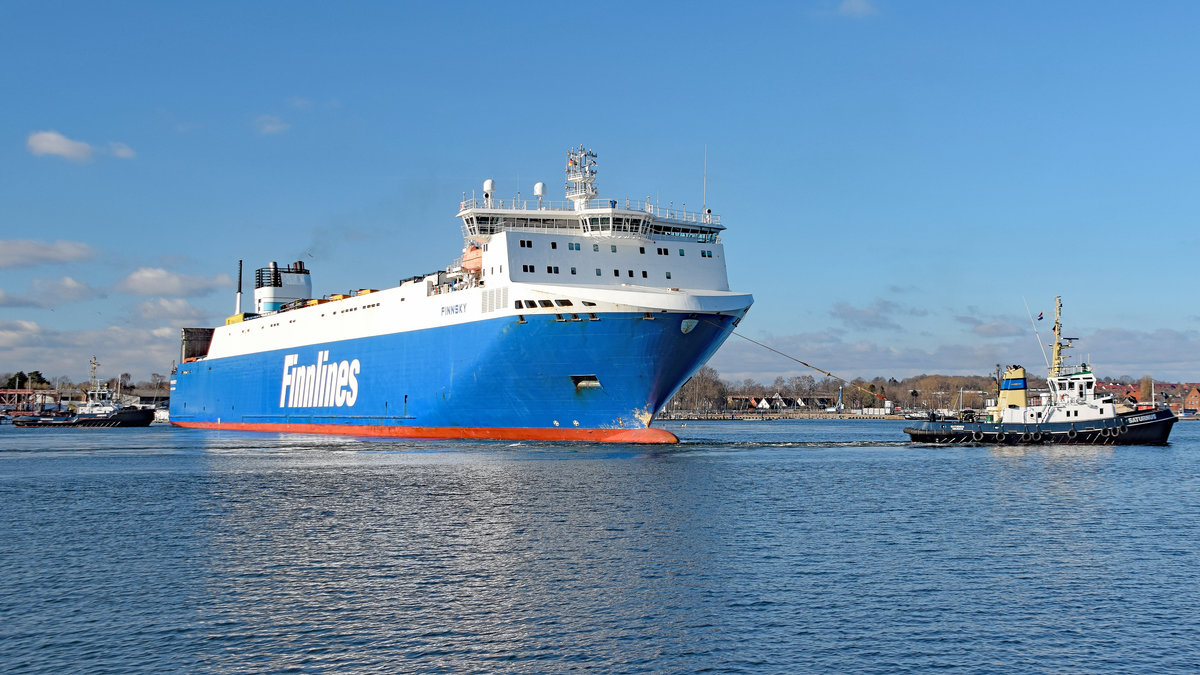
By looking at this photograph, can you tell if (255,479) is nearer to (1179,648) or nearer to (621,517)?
(621,517)

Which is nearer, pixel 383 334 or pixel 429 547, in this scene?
pixel 429 547

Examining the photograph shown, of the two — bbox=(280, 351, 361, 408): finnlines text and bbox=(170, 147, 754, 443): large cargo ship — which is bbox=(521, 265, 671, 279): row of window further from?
bbox=(280, 351, 361, 408): finnlines text

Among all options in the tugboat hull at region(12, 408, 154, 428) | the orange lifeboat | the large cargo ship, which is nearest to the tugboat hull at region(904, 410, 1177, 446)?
the large cargo ship

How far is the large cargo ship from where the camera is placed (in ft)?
133

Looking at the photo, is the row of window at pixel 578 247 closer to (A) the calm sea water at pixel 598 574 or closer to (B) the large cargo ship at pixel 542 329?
(B) the large cargo ship at pixel 542 329

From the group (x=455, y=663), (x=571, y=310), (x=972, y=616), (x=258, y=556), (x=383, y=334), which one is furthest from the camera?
(x=383, y=334)

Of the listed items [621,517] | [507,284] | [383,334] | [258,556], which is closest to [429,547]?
[258,556]

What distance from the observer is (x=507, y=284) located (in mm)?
42844

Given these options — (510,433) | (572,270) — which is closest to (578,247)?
(572,270)

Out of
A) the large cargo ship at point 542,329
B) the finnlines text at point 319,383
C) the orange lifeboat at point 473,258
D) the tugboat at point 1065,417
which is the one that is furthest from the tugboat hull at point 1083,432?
the finnlines text at point 319,383

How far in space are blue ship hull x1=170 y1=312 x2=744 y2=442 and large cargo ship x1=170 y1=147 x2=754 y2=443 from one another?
60mm

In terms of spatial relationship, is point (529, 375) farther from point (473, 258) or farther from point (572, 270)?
point (473, 258)

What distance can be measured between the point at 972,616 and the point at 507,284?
30.3m

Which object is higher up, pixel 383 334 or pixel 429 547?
pixel 383 334
